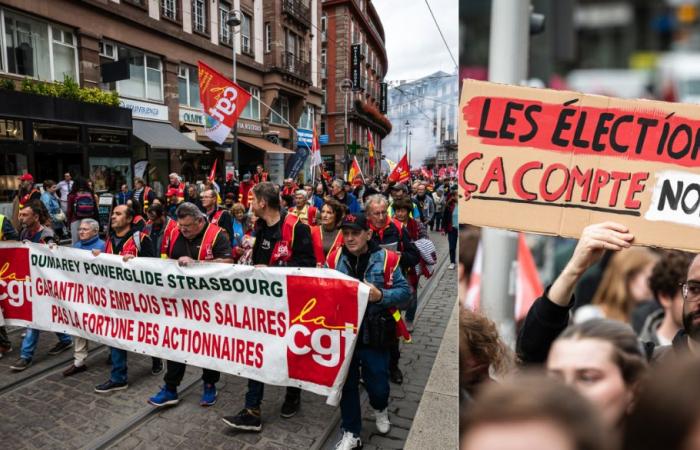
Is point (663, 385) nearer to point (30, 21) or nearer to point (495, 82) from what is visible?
point (495, 82)

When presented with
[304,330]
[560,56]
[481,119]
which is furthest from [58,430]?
[560,56]

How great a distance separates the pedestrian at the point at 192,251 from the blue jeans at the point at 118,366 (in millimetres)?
526

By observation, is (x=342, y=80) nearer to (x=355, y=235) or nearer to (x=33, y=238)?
(x=33, y=238)

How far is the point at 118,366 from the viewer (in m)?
4.36

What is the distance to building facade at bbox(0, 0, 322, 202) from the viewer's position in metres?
14.6

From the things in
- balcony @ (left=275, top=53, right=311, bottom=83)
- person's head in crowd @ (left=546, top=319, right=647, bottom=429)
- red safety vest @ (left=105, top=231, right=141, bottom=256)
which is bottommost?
red safety vest @ (left=105, top=231, right=141, bottom=256)

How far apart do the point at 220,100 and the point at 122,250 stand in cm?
745

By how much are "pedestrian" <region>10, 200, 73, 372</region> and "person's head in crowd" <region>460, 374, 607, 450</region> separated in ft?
17.5

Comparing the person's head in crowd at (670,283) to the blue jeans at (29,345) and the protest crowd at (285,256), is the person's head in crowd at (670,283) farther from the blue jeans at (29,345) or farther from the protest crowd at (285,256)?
the blue jeans at (29,345)

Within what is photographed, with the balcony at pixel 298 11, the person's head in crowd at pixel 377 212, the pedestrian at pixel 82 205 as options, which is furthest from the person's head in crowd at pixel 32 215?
the balcony at pixel 298 11

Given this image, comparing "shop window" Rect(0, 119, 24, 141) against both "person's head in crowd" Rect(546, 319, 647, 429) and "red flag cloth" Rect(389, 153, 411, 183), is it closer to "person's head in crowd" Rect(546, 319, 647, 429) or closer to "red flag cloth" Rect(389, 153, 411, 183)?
"red flag cloth" Rect(389, 153, 411, 183)

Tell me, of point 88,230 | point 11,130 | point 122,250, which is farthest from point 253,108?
point 122,250

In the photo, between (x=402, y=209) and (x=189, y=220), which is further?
(x=402, y=209)

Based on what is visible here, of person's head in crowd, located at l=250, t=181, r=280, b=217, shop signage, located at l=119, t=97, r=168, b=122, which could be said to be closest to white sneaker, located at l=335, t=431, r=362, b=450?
person's head in crowd, located at l=250, t=181, r=280, b=217
